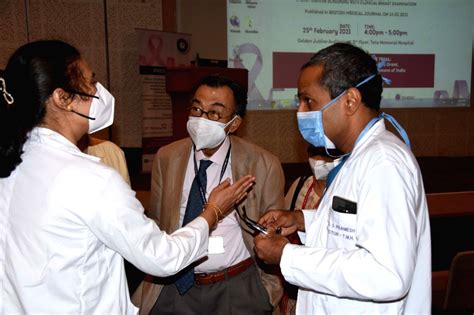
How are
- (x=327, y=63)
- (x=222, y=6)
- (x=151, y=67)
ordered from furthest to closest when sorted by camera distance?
(x=222, y=6) → (x=151, y=67) → (x=327, y=63)

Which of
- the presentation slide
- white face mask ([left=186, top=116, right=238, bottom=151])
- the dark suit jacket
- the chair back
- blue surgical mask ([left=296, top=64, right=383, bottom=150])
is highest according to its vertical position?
the presentation slide

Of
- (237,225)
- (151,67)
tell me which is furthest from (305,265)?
(151,67)

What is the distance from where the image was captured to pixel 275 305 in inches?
87.7

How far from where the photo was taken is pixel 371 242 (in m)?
1.09

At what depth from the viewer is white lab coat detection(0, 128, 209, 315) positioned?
1208mm

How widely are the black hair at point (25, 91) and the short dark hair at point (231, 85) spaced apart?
1116 millimetres

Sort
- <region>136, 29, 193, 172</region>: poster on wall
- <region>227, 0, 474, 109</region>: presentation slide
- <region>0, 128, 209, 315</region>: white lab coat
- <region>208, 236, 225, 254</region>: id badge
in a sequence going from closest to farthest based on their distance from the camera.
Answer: <region>0, 128, 209, 315</region>: white lab coat, <region>208, 236, 225, 254</region>: id badge, <region>136, 29, 193, 172</region>: poster on wall, <region>227, 0, 474, 109</region>: presentation slide

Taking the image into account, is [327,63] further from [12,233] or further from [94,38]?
[94,38]

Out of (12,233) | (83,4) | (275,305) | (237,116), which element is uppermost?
(83,4)

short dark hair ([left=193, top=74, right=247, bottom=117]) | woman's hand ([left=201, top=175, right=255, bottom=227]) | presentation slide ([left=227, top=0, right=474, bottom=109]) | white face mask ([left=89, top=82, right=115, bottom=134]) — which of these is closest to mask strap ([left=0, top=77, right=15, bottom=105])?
white face mask ([left=89, top=82, right=115, bottom=134])

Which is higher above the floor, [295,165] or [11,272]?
[11,272]

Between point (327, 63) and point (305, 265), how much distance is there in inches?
25.2

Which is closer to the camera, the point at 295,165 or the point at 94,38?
the point at 94,38

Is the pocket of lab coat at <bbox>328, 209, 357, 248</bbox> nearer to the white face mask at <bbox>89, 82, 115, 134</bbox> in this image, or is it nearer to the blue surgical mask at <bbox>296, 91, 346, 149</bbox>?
the blue surgical mask at <bbox>296, 91, 346, 149</bbox>
